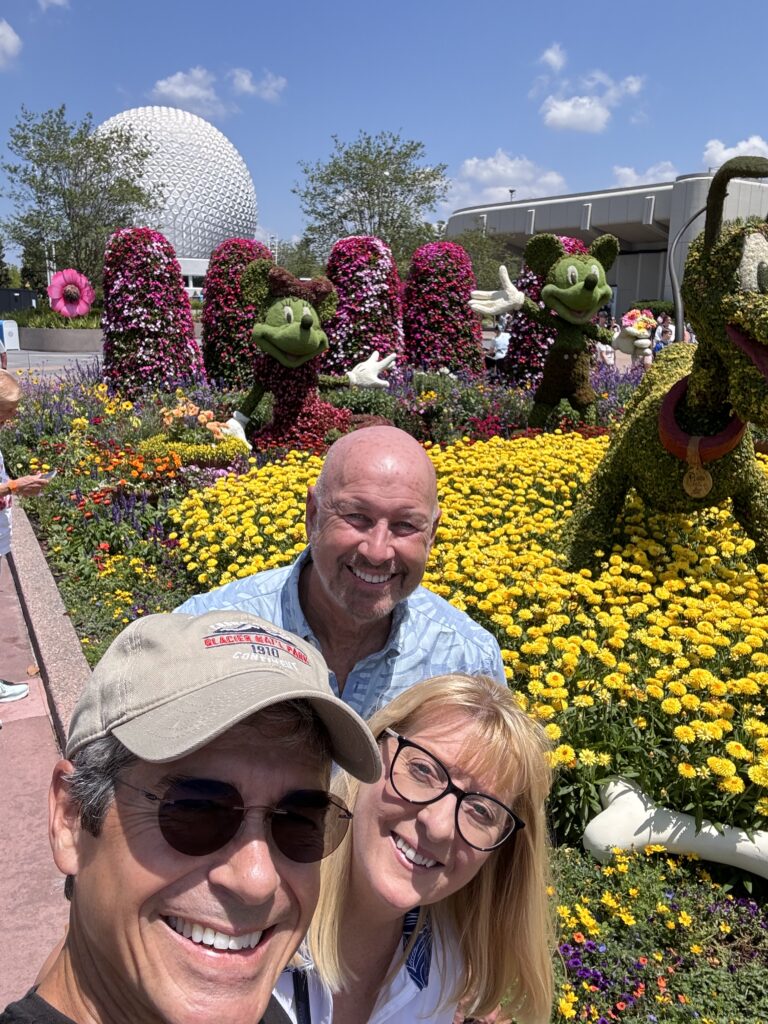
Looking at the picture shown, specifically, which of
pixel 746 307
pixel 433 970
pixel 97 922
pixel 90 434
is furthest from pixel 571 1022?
pixel 90 434

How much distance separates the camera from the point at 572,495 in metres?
6.20

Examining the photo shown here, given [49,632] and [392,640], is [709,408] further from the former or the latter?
[49,632]

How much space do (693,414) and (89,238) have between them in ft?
95.7

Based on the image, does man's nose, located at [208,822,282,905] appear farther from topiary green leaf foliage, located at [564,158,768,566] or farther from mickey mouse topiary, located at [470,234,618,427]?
mickey mouse topiary, located at [470,234,618,427]

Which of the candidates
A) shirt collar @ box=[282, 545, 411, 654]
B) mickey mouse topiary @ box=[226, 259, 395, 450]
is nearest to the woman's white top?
shirt collar @ box=[282, 545, 411, 654]

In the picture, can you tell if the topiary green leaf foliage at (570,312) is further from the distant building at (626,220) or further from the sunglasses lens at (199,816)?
the distant building at (626,220)

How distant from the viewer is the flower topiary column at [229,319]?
37.2ft

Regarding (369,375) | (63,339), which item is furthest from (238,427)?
(63,339)

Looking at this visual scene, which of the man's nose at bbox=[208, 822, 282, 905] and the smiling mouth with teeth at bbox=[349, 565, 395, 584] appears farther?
the smiling mouth with teeth at bbox=[349, 565, 395, 584]

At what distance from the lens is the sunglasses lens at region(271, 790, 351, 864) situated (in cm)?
105

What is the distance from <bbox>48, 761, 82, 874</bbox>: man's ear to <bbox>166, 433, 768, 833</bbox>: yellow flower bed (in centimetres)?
212

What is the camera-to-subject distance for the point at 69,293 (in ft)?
53.9

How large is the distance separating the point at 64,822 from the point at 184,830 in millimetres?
217

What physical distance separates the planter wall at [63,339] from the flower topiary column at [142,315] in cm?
1610
